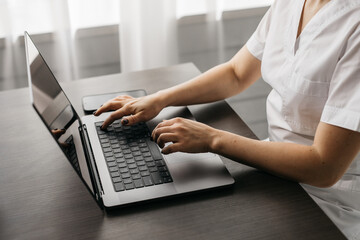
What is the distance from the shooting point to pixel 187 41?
85.7 inches

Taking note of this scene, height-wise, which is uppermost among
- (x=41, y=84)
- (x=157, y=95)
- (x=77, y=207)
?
(x=41, y=84)

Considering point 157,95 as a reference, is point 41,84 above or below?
above

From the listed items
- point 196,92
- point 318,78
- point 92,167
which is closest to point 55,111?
point 92,167

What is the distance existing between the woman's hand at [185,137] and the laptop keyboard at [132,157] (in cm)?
4

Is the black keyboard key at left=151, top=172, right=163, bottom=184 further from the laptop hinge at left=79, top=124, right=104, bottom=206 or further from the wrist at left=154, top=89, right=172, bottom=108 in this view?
the wrist at left=154, top=89, right=172, bottom=108

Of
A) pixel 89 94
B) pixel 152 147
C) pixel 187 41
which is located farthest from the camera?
pixel 187 41

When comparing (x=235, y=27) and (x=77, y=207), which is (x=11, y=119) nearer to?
(x=77, y=207)

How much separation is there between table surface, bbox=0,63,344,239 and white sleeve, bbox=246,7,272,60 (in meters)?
0.38

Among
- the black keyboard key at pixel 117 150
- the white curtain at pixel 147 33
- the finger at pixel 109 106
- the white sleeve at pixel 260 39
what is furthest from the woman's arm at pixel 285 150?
the white curtain at pixel 147 33

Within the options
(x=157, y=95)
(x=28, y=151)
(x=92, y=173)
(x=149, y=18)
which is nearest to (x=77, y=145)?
(x=92, y=173)

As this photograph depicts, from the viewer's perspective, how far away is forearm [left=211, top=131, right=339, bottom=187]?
104cm

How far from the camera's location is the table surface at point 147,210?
35.7 inches

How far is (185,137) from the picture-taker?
108 centimetres

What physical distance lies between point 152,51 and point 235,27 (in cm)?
40
